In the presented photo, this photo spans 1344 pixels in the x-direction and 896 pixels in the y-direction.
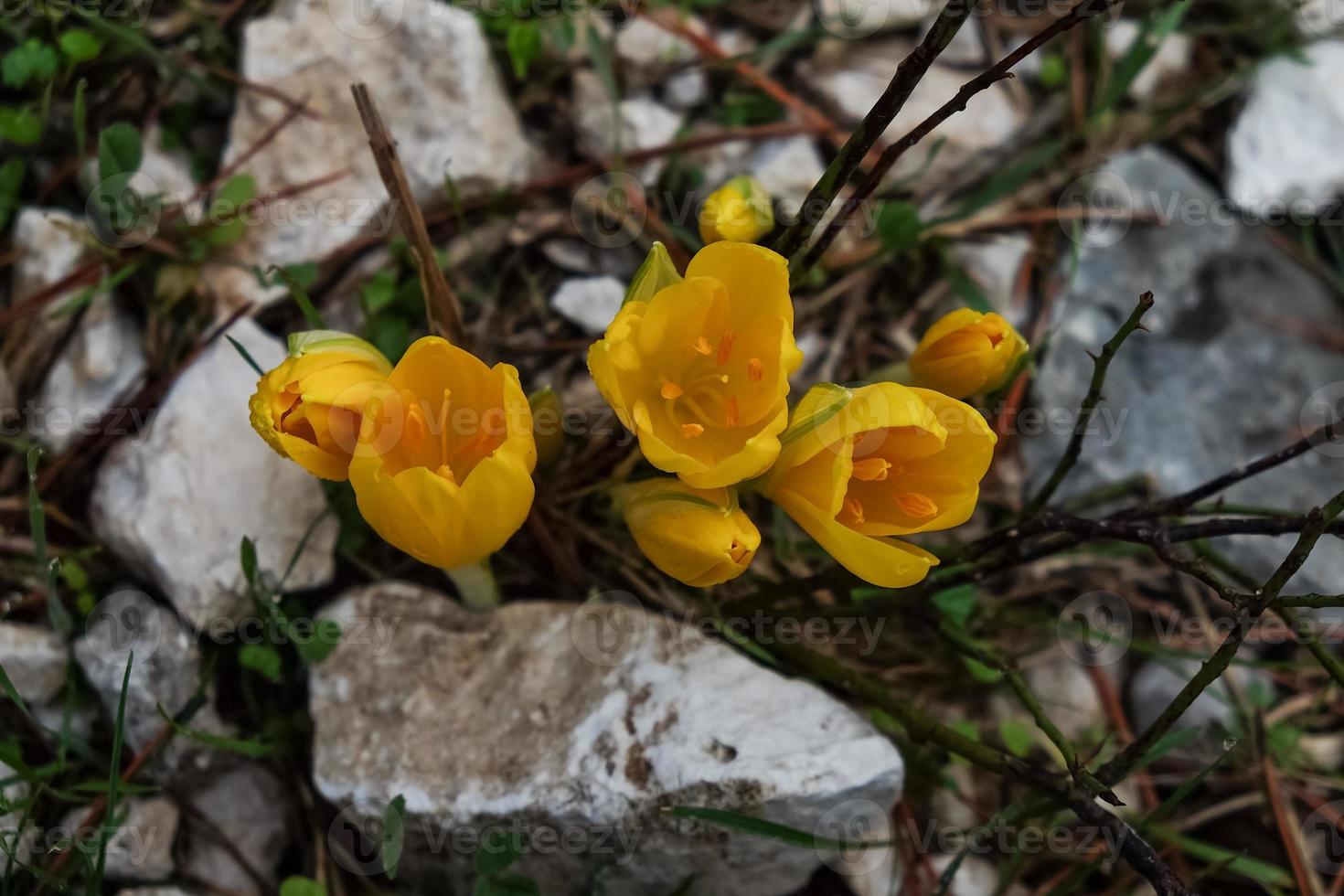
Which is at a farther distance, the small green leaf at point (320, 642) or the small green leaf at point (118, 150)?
the small green leaf at point (118, 150)

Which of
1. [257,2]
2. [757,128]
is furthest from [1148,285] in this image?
[257,2]

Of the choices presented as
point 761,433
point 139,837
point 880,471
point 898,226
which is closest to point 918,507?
point 880,471

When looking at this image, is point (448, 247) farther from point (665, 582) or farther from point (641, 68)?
point (665, 582)

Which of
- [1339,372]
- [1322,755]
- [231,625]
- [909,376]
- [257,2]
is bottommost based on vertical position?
[1322,755]

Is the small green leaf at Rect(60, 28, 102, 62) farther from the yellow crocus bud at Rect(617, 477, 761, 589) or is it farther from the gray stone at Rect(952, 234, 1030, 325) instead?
the gray stone at Rect(952, 234, 1030, 325)

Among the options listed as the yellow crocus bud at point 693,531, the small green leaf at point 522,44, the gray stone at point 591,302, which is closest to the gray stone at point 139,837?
the yellow crocus bud at point 693,531

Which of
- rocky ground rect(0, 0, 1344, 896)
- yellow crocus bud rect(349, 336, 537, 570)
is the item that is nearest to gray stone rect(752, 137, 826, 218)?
rocky ground rect(0, 0, 1344, 896)

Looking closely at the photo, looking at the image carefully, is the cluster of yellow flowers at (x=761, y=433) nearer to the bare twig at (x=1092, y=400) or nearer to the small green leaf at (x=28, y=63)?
the bare twig at (x=1092, y=400)
